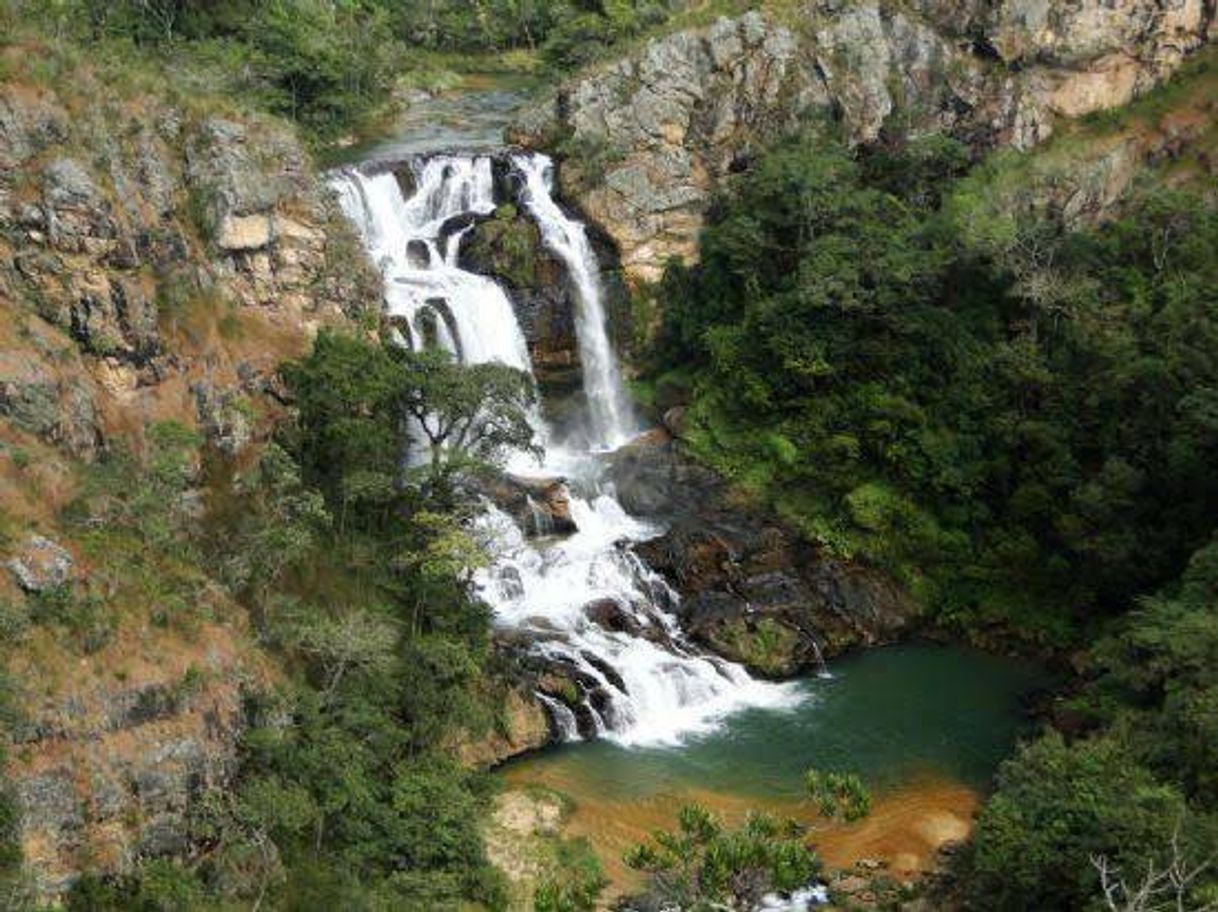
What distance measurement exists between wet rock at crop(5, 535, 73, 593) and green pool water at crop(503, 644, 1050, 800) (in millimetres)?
10390

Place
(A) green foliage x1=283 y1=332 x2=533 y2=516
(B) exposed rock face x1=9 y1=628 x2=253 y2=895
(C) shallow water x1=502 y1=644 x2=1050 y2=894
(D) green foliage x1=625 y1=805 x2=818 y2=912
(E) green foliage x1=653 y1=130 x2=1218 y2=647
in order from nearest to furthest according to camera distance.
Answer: (D) green foliage x1=625 y1=805 x2=818 y2=912
(B) exposed rock face x1=9 y1=628 x2=253 y2=895
(C) shallow water x1=502 y1=644 x2=1050 y2=894
(A) green foliage x1=283 y1=332 x2=533 y2=516
(E) green foliage x1=653 y1=130 x2=1218 y2=647

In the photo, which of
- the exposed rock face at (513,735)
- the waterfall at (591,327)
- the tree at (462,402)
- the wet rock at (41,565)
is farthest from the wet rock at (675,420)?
the wet rock at (41,565)

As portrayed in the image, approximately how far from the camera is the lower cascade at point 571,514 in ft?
93.7

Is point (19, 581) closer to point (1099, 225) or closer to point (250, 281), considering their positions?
point (250, 281)

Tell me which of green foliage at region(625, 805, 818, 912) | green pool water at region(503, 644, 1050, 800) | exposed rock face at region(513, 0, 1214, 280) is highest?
exposed rock face at region(513, 0, 1214, 280)

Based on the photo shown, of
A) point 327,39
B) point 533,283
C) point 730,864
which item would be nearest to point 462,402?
point 533,283

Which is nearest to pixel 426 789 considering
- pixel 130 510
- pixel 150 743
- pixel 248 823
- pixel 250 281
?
pixel 248 823

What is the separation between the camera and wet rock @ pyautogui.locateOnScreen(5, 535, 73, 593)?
19141mm

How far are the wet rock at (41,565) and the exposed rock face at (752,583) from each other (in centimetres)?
1371

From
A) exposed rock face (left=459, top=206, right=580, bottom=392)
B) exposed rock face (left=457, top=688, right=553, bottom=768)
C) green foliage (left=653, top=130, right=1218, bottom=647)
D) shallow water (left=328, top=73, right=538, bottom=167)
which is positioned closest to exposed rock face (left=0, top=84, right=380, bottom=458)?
exposed rock face (left=459, top=206, right=580, bottom=392)

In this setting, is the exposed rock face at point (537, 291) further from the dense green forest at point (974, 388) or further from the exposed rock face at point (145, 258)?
the exposed rock face at point (145, 258)

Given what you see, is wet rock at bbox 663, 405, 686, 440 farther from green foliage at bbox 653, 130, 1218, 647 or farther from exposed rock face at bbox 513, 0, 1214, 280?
exposed rock face at bbox 513, 0, 1214, 280

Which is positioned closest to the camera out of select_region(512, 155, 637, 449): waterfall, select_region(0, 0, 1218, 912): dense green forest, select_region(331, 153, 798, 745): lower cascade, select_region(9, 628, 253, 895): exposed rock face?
select_region(9, 628, 253, 895): exposed rock face

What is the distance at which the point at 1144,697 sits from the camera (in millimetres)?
25750
